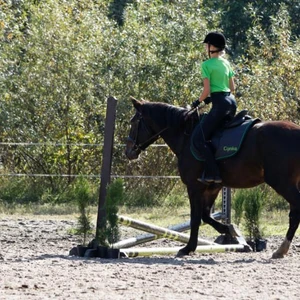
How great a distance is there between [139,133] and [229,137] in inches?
51.8

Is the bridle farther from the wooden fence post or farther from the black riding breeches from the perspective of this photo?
the black riding breeches

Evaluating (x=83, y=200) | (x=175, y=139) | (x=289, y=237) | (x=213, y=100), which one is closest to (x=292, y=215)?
(x=289, y=237)

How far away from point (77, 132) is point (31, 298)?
41.4ft

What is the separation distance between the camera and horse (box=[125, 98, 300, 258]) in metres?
9.89

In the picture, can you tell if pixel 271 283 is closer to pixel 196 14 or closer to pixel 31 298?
pixel 31 298

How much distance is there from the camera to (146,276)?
318 inches

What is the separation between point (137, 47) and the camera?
64.1 feet

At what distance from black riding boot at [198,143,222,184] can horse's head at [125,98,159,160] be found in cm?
89

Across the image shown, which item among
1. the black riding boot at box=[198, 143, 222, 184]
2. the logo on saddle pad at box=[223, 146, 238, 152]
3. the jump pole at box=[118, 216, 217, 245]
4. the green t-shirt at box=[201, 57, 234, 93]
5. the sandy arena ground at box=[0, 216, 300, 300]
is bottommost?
the sandy arena ground at box=[0, 216, 300, 300]

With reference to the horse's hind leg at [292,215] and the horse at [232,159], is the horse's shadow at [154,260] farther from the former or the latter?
the horse at [232,159]

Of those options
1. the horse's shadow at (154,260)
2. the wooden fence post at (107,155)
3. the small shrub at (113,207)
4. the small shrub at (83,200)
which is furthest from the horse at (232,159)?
the small shrub at (83,200)

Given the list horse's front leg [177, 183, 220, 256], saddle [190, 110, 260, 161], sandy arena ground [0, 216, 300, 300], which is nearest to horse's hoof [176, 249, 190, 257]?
horse's front leg [177, 183, 220, 256]

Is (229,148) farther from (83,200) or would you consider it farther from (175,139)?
(83,200)

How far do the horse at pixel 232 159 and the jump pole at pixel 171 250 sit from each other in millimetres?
140
